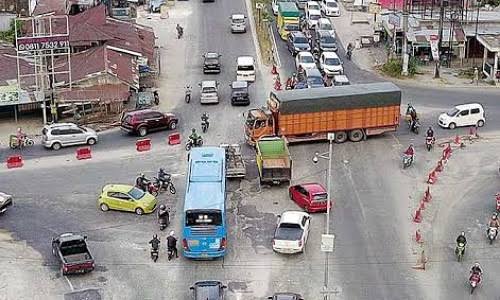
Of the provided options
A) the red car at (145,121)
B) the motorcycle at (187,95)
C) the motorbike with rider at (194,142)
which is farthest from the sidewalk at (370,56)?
the motorbike with rider at (194,142)

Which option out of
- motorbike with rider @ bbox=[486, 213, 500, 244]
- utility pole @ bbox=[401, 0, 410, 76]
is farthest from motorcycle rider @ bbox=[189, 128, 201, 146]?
utility pole @ bbox=[401, 0, 410, 76]

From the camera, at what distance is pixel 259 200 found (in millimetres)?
48406

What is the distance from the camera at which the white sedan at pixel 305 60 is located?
69.7 metres

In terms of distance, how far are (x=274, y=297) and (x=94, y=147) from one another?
23305 mm

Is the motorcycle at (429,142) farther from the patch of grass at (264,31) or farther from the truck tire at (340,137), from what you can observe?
the patch of grass at (264,31)

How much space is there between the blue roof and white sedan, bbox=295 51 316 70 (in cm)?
2205

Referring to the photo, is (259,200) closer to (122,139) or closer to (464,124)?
(122,139)

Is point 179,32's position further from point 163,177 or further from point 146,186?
point 146,186

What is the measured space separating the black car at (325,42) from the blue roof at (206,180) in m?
29.4

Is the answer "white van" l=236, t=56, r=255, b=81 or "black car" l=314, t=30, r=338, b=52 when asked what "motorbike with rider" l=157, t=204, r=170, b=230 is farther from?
"black car" l=314, t=30, r=338, b=52

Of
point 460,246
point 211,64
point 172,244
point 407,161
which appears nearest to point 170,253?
point 172,244

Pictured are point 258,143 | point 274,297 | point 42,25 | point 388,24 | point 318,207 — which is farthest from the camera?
point 388,24

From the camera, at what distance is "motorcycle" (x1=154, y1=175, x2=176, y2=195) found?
4959cm

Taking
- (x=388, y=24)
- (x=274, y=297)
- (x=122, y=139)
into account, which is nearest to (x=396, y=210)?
(x=274, y=297)
